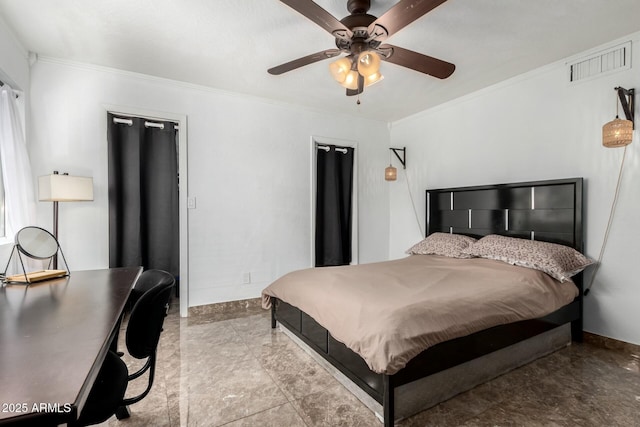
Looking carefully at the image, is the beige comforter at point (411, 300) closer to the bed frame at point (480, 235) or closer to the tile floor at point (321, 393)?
the bed frame at point (480, 235)

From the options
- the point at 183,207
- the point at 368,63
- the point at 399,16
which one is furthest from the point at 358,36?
the point at 183,207

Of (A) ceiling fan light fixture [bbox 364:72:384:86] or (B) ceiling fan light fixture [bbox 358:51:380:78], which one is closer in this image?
(B) ceiling fan light fixture [bbox 358:51:380:78]

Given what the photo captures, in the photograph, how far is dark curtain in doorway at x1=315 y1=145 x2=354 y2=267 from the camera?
4062 mm

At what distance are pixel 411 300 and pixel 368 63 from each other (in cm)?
140

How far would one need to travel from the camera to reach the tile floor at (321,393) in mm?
1639

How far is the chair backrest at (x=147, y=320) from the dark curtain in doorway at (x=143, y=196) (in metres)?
2.18

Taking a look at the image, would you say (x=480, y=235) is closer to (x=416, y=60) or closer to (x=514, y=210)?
(x=514, y=210)


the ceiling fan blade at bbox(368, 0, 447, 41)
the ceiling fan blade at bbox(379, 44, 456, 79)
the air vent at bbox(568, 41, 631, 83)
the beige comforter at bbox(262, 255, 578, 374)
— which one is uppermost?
the air vent at bbox(568, 41, 631, 83)

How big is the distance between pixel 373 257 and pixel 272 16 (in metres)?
3.27

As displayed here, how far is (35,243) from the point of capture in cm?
181

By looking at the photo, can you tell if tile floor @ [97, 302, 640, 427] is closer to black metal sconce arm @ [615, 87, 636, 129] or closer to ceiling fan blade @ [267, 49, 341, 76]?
black metal sconce arm @ [615, 87, 636, 129]

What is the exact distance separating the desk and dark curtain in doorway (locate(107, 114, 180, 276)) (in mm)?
1654

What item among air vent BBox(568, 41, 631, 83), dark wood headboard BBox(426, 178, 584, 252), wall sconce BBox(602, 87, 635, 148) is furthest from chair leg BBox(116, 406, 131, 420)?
air vent BBox(568, 41, 631, 83)

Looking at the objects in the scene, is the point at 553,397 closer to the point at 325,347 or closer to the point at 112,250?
the point at 325,347
